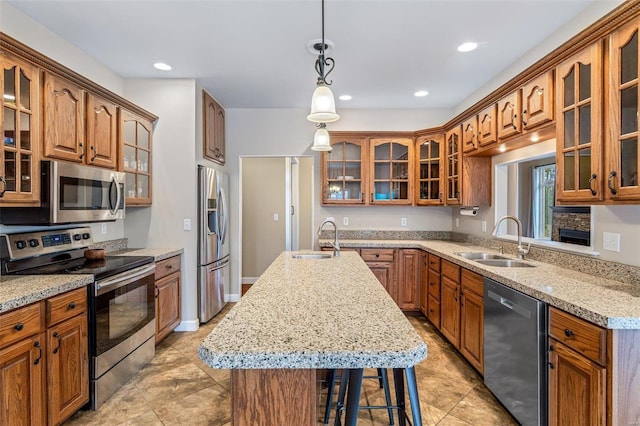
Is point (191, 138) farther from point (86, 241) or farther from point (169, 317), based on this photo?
point (169, 317)

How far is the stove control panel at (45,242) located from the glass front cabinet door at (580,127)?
11.3 feet

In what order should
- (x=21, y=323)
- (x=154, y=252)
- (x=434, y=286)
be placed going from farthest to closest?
(x=434, y=286)
(x=154, y=252)
(x=21, y=323)

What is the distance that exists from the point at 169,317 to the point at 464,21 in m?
3.54

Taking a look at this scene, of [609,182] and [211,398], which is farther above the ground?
[609,182]

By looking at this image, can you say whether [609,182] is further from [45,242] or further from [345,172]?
[45,242]

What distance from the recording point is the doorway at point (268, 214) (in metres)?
5.84

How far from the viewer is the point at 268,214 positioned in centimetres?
588

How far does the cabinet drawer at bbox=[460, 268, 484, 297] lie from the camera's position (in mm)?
2564

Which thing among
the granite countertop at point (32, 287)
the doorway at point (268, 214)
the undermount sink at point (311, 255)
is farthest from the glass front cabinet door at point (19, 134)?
the doorway at point (268, 214)

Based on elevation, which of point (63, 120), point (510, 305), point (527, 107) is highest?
point (527, 107)

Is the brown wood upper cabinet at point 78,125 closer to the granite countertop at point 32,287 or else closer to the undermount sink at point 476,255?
the granite countertop at point 32,287

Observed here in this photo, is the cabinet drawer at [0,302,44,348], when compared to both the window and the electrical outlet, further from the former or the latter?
the window

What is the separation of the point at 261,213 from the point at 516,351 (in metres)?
4.46

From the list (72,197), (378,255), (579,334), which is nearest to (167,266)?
(72,197)
